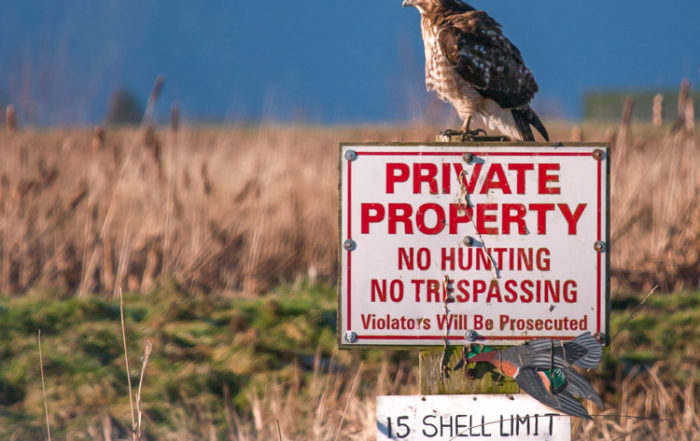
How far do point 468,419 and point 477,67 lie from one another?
4.26 ft

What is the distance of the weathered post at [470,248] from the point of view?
1.96m

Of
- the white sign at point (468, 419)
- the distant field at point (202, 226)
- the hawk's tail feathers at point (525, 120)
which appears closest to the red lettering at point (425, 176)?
the white sign at point (468, 419)

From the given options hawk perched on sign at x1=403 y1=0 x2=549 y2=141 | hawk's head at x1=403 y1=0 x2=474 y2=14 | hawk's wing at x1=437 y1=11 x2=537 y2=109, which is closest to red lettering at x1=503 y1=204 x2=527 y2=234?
hawk perched on sign at x1=403 y1=0 x2=549 y2=141

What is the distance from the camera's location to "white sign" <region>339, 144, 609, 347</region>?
1.96 metres

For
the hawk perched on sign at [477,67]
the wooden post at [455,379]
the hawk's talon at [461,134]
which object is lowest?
the wooden post at [455,379]

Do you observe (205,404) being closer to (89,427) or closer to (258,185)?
(89,427)

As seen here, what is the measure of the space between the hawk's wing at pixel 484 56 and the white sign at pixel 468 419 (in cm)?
121

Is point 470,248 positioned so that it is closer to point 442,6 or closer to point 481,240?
point 481,240

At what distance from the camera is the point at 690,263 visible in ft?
17.6

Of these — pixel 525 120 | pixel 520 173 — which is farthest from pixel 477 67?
pixel 520 173

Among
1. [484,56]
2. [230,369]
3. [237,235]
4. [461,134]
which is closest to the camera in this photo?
[461,134]

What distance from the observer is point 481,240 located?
1.96 m

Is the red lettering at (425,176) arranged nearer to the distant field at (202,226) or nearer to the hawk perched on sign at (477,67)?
the hawk perched on sign at (477,67)

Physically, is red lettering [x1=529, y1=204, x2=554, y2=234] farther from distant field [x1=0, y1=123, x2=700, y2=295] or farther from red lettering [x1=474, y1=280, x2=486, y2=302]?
distant field [x1=0, y1=123, x2=700, y2=295]
